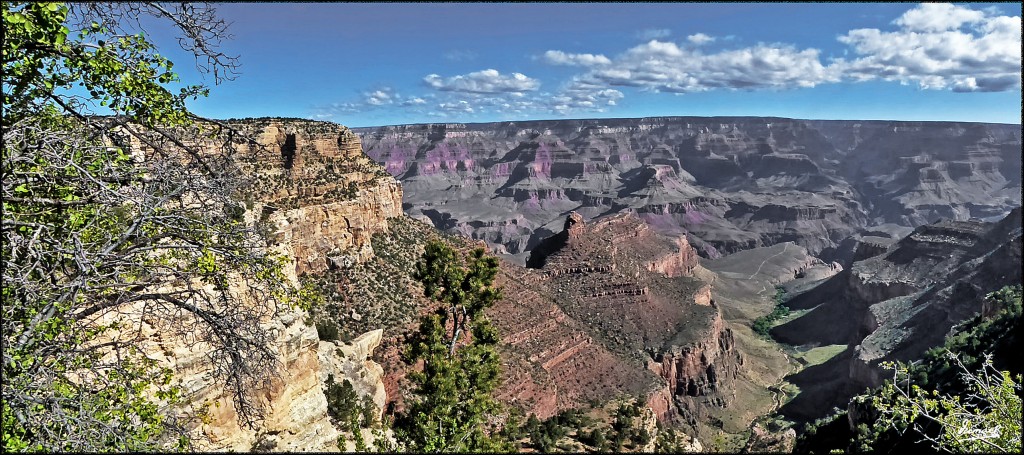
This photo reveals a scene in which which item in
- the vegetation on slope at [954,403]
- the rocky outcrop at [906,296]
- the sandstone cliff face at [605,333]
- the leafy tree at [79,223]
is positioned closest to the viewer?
the leafy tree at [79,223]

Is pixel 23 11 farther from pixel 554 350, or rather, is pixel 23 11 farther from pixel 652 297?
pixel 652 297

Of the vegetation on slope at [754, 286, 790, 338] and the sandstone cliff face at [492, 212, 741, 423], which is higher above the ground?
the sandstone cliff face at [492, 212, 741, 423]

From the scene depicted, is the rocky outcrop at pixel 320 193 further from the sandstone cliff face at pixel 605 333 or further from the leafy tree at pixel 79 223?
the leafy tree at pixel 79 223

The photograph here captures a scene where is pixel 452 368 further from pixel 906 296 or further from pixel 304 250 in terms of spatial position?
pixel 906 296

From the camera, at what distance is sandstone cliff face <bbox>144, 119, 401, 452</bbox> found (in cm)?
1255

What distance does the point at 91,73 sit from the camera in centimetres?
643

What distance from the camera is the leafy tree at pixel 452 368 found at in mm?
17812

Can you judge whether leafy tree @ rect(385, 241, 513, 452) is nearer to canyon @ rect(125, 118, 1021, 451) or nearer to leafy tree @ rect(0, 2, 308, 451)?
canyon @ rect(125, 118, 1021, 451)

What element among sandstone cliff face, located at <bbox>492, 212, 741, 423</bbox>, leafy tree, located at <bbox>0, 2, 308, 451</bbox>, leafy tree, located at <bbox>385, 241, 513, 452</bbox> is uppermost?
leafy tree, located at <bbox>0, 2, 308, 451</bbox>

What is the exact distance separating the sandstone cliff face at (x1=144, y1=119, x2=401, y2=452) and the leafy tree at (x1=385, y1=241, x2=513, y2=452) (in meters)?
3.02

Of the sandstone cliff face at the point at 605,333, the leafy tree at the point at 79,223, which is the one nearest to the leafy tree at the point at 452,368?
the leafy tree at the point at 79,223

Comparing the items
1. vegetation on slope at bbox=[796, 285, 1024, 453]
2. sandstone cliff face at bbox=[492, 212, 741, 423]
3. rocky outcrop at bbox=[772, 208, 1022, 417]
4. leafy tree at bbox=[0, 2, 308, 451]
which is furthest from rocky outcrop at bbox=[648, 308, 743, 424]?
leafy tree at bbox=[0, 2, 308, 451]

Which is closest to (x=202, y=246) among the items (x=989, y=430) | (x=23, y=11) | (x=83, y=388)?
(x=83, y=388)

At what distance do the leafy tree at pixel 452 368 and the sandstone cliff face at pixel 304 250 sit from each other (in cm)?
302
